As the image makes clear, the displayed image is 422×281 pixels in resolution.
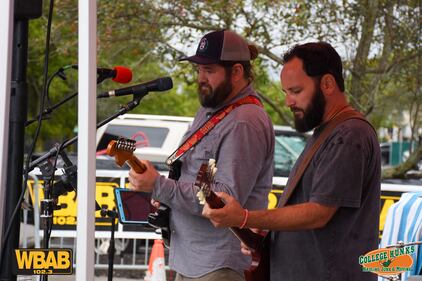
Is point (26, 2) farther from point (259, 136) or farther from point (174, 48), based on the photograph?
point (174, 48)

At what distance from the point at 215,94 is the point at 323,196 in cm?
100

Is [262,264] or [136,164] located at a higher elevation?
A: [136,164]

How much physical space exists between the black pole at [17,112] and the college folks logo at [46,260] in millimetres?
98

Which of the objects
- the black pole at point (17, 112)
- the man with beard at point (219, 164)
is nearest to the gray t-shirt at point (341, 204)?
the man with beard at point (219, 164)

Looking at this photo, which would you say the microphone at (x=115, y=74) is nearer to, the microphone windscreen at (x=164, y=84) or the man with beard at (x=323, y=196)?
the microphone windscreen at (x=164, y=84)

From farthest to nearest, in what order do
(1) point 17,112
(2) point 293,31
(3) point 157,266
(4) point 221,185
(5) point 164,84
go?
(2) point 293,31 → (3) point 157,266 → (5) point 164,84 → (4) point 221,185 → (1) point 17,112

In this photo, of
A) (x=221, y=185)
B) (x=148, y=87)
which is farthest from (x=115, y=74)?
(x=221, y=185)

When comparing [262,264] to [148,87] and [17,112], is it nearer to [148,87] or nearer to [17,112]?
[148,87]

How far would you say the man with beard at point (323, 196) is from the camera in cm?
311

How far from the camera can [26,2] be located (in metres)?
3.24

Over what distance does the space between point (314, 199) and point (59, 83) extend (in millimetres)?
17260

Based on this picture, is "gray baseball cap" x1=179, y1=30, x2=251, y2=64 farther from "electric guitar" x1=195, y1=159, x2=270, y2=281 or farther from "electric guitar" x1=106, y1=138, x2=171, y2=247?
"electric guitar" x1=195, y1=159, x2=270, y2=281

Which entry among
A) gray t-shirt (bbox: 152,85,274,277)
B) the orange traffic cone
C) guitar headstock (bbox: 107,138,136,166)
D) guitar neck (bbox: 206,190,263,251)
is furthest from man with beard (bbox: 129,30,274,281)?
the orange traffic cone

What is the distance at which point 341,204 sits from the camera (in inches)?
122
